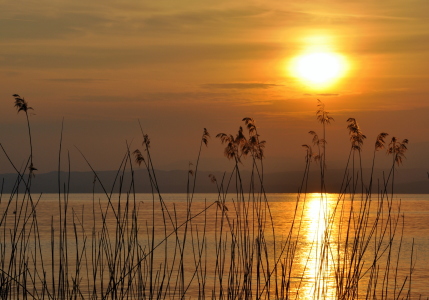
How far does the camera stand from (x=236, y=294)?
513cm

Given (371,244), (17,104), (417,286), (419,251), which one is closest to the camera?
(17,104)

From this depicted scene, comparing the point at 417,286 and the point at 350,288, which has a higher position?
the point at 350,288

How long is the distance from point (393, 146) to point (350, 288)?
1.24 m

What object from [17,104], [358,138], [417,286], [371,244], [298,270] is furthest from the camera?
[371,244]

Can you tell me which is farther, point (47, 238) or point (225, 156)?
point (47, 238)

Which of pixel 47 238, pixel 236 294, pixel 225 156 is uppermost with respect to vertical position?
pixel 225 156

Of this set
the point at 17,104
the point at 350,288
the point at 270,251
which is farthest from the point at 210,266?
the point at 17,104

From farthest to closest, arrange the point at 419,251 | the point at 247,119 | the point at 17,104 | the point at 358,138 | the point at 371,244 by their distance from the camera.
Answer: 1. the point at 371,244
2. the point at 419,251
3. the point at 358,138
4. the point at 247,119
5. the point at 17,104

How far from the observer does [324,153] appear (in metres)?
5.51

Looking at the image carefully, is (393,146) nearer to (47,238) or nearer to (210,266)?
(210,266)

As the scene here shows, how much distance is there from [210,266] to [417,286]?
647 centimetres

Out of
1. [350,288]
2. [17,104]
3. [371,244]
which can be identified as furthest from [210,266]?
[17,104]

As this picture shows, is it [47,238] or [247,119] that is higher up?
[247,119]

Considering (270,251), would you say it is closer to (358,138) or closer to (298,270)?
(298,270)
